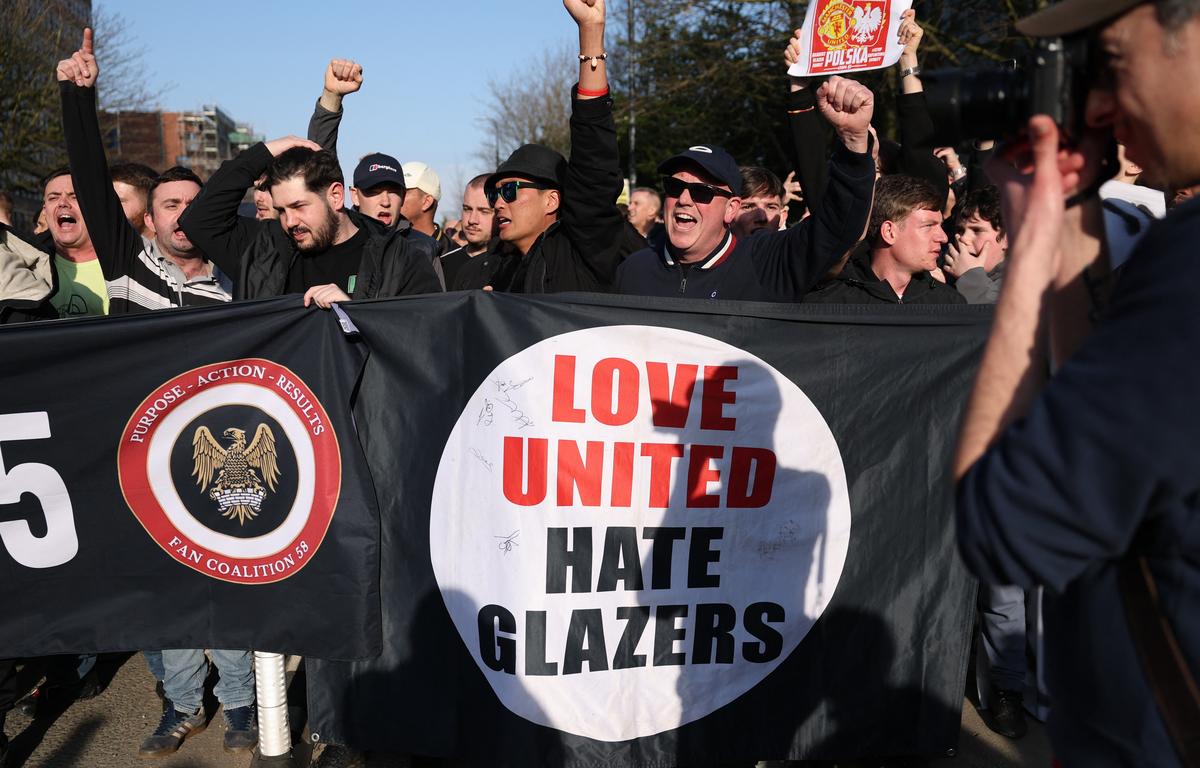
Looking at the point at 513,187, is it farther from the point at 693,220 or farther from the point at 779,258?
the point at 779,258

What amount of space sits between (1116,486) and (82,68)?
4078 mm

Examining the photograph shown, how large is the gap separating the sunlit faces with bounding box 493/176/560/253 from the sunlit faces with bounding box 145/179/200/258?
136 centimetres

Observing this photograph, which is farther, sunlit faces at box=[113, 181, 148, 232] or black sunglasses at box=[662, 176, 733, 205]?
sunlit faces at box=[113, 181, 148, 232]

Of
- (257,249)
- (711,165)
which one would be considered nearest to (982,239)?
(711,165)

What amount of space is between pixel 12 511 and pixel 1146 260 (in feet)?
10.9

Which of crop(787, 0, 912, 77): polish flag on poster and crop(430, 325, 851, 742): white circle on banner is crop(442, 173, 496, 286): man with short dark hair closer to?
crop(787, 0, 912, 77): polish flag on poster

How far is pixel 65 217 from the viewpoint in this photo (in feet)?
16.4

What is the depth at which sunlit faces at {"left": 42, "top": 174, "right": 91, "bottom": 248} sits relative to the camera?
498cm

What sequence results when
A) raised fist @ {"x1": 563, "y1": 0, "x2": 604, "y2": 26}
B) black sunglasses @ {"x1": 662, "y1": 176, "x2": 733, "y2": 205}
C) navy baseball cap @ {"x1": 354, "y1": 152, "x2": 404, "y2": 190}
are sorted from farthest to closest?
navy baseball cap @ {"x1": 354, "y1": 152, "x2": 404, "y2": 190}
black sunglasses @ {"x1": 662, "y1": 176, "x2": 733, "y2": 205}
raised fist @ {"x1": 563, "y1": 0, "x2": 604, "y2": 26}

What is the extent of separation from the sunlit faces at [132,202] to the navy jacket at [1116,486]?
473 cm

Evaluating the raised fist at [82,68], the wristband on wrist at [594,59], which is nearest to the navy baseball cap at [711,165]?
the wristband on wrist at [594,59]

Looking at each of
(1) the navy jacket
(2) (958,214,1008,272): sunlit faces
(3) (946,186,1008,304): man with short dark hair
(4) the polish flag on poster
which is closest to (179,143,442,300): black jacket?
(4) the polish flag on poster

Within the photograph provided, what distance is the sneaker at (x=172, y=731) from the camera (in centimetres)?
399

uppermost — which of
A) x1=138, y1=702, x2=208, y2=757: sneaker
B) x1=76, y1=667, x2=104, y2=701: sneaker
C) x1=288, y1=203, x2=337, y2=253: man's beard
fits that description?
x1=288, y1=203, x2=337, y2=253: man's beard
